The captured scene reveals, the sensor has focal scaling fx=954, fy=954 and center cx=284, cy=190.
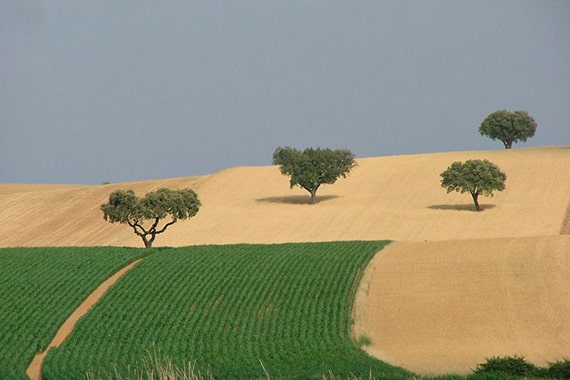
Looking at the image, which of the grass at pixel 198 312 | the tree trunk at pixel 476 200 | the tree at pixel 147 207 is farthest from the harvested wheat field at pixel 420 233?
the tree at pixel 147 207

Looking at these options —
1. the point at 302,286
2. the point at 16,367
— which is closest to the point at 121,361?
the point at 16,367

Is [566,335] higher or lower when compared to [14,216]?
lower

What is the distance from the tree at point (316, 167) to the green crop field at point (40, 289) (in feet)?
122

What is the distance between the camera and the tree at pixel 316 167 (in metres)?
96.0

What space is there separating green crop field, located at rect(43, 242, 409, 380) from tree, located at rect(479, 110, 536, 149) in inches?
3126

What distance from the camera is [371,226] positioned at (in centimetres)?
8244

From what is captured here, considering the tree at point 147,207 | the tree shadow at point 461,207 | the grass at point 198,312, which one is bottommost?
the tree shadow at point 461,207

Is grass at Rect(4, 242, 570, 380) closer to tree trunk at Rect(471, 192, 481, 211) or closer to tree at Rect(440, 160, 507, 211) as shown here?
tree trunk at Rect(471, 192, 481, 211)

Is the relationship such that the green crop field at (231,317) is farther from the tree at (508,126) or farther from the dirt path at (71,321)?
the tree at (508,126)

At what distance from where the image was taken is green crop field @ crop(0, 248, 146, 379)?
41656 mm

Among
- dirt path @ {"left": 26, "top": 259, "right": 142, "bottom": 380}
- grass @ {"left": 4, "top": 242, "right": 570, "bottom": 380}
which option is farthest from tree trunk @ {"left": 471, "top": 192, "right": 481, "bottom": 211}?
dirt path @ {"left": 26, "top": 259, "right": 142, "bottom": 380}

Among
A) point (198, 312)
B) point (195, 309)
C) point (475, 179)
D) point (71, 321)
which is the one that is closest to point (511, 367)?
point (198, 312)

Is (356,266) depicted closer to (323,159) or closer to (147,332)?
(147,332)

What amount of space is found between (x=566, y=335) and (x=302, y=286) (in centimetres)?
1404
